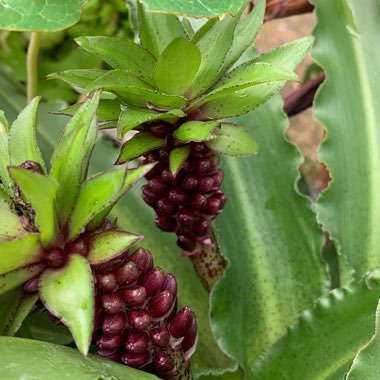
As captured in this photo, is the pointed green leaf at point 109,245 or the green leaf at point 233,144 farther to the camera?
the green leaf at point 233,144

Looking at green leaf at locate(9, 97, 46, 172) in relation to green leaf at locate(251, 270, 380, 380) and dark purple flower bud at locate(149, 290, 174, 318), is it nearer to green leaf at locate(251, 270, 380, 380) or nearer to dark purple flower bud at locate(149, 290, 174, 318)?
dark purple flower bud at locate(149, 290, 174, 318)

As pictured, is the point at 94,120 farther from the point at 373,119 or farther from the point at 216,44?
the point at 373,119

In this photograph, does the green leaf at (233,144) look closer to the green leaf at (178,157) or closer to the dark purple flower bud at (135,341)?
the green leaf at (178,157)

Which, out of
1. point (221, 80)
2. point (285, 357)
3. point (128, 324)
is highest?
point (221, 80)

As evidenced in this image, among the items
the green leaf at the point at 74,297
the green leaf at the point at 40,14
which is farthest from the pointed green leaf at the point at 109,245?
the green leaf at the point at 40,14

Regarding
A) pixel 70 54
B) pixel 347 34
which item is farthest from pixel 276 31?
pixel 347 34

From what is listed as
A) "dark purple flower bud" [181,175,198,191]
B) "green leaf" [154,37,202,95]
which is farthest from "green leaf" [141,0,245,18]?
"dark purple flower bud" [181,175,198,191]
